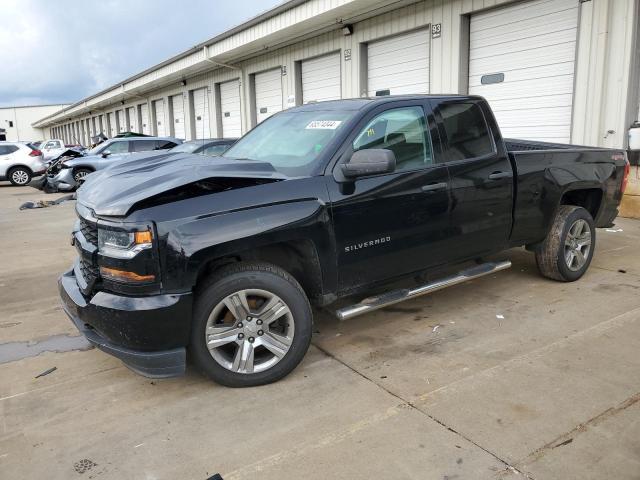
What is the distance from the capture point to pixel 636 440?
2.72 meters

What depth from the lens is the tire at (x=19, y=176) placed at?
20.5m

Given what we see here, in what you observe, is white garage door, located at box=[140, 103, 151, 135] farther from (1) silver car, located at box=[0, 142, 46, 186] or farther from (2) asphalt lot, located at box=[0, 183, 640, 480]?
(2) asphalt lot, located at box=[0, 183, 640, 480]

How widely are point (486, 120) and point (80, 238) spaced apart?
3.49 metres

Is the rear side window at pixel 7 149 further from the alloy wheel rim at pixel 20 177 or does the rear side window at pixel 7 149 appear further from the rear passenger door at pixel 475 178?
the rear passenger door at pixel 475 178

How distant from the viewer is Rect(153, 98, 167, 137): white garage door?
95.8 feet

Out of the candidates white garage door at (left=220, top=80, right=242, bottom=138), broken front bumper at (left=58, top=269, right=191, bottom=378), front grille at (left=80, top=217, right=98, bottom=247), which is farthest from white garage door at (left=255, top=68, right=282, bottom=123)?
broken front bumper at (left=58, top=269, right=191, bottom=378)


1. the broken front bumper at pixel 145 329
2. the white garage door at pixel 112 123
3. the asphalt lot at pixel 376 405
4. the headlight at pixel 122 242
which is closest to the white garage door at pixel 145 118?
the white garage door at pixel 112 123

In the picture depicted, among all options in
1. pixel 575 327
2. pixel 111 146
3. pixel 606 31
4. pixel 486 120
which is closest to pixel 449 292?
pixel 575 327

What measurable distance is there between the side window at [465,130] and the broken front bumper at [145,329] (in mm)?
2560

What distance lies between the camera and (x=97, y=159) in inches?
638

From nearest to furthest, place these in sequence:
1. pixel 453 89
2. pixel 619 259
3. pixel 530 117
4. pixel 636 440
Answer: pixel 636 440
pixel 619 259
pixel 530 117
pixel 453 89

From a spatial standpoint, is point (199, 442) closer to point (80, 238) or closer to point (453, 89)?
point (80, 238)

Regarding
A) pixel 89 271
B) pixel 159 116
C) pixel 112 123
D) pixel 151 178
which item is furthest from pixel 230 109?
pixel 112 123

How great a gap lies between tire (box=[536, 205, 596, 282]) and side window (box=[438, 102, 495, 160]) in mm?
1195
